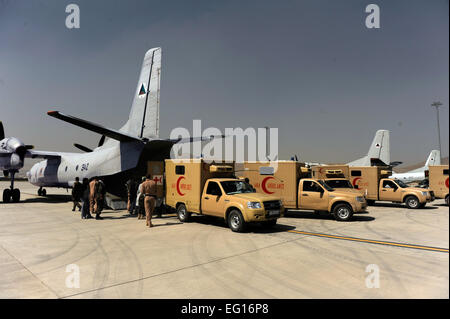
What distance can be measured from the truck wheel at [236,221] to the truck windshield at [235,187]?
3.23 ft

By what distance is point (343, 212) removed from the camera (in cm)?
1312

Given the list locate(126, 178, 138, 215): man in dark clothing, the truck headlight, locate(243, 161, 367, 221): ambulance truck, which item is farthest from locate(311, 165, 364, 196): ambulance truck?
locate(126, 178, 138, 215): man in dark clothing

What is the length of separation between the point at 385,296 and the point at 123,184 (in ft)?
51.6

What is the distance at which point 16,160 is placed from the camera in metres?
20.1

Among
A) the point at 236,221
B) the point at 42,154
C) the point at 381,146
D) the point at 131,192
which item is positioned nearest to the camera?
the point at 236,221

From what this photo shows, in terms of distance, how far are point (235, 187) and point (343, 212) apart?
5.16 m

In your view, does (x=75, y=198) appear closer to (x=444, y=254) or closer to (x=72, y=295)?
(x=72, y=295)

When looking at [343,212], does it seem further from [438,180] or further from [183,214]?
[438,180]

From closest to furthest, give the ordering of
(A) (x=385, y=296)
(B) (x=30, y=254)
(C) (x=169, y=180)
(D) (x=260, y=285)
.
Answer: (A) (x=385, y=296) → (D) (x=260, y=285) → (B) (x=30, y=254) → (C) (x=169, y=180)

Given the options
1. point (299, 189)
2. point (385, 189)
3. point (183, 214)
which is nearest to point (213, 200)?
point (183, 214)

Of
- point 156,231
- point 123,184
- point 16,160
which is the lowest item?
point 156,231

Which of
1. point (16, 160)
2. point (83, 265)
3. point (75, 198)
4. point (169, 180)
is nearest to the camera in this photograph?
point (83, 265)
